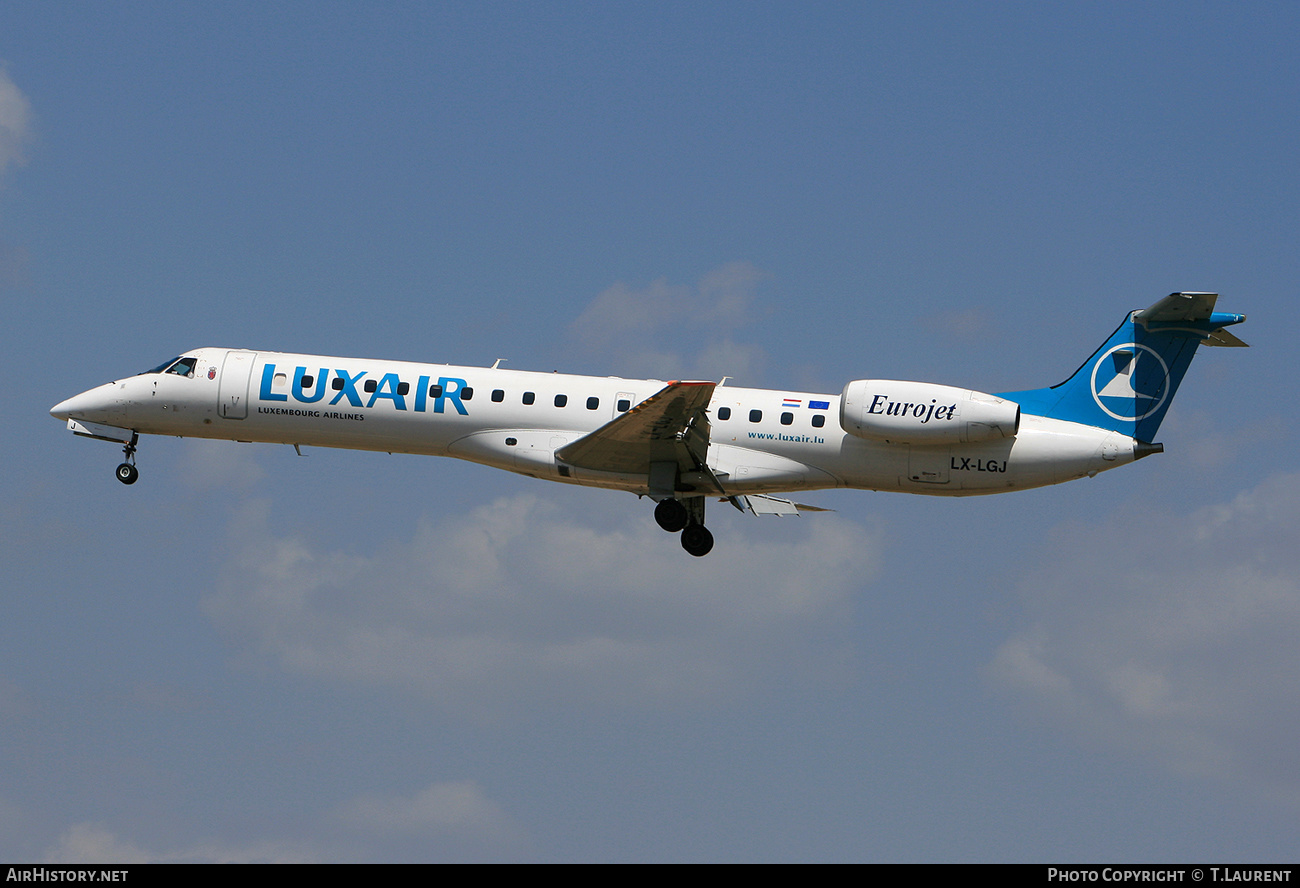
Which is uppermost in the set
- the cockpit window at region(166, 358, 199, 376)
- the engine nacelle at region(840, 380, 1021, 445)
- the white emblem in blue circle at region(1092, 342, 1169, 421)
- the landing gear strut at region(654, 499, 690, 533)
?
the cockpit window at region(166, 358, 199, 376)

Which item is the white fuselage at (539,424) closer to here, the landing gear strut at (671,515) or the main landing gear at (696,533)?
the landing gear strut at (671,515)

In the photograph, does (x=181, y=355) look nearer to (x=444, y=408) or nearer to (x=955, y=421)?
(x=444, y=408)

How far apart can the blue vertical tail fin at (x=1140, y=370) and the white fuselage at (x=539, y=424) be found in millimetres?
468

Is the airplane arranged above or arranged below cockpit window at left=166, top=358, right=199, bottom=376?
below

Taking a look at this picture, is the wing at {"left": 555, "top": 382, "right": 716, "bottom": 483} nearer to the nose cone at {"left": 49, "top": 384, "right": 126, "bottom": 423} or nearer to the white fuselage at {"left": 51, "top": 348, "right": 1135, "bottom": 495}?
the white fuselage at {"left": 51, "top": 348, "right": 1135, "bottom": 495}

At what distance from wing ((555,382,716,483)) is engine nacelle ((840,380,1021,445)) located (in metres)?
2.85

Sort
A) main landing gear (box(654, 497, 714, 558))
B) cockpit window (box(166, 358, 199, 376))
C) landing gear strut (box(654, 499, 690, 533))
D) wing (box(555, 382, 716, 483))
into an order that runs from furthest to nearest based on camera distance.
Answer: cockpit window (box(166, 358, 199, 376)), main landing gear (box(654, 497, 714, 558)), landing gear strut (box(654, 499, 690, 533)), wing (box(555, 382, 716, 483))

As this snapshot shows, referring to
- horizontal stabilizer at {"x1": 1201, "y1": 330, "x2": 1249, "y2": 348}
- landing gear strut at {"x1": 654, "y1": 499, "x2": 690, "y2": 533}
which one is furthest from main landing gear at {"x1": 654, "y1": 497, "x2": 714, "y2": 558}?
horizontal stabilizer at {"x1": 1201, "y1": 330, "x2": 1249, "y2": 348}

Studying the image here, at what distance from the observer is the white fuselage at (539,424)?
92.5ft

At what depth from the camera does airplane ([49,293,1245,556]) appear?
2741 cm

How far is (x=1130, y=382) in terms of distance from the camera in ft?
93.8
